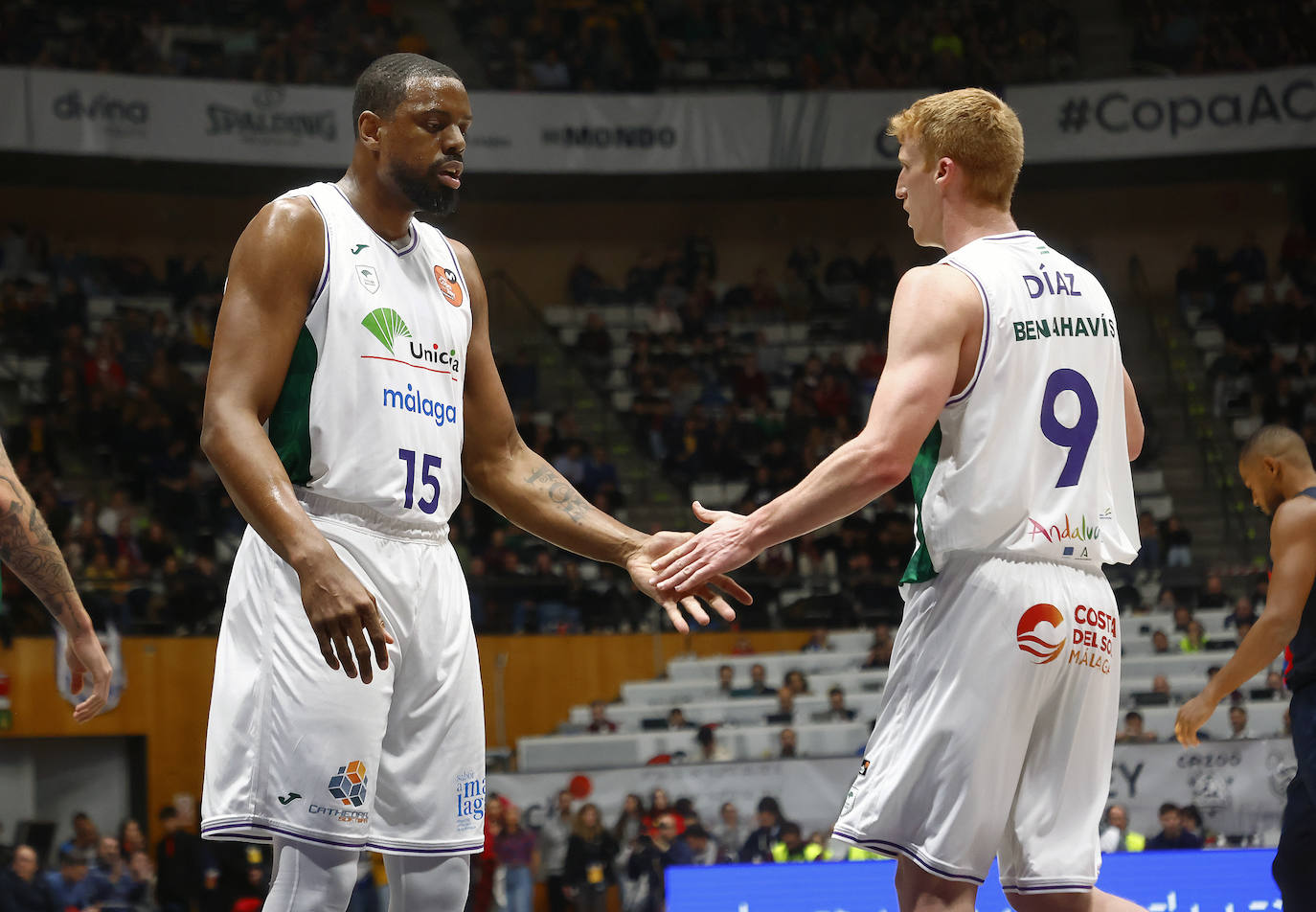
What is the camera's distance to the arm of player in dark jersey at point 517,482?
4.27 meters

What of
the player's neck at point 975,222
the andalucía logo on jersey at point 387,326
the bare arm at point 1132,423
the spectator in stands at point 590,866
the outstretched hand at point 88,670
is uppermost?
the player's neck at point 975,222

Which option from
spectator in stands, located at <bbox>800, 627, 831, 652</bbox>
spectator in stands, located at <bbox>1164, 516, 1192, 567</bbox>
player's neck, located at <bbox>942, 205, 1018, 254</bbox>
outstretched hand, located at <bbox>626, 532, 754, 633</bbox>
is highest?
spectator in stands, located at <bbox>1164, 516, 1192, 567</bbox>

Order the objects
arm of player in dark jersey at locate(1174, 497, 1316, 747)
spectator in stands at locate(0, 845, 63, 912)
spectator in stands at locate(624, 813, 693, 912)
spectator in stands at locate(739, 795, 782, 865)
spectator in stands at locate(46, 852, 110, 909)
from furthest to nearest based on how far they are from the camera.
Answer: spectator in stands at locate(739, 795, 782, 865), spectator in stands at locate(624, 813, 693, 912), spectator in stands at locate(46, 852, 110, 909), spectator in stands at locate(0, 845, 63, 912), arm of player in dark jersey at locate(1174, 497, 1316, 747)

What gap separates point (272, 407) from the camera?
12.2 ft

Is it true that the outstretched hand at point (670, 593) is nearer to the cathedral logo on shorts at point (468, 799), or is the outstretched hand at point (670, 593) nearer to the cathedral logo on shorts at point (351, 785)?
the cathedral logo on shorts at point (468, 799)

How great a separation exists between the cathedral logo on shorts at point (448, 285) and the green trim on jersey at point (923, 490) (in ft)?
→ 4.32

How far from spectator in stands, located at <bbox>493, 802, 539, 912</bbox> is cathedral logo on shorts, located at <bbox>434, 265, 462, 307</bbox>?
9.47 m

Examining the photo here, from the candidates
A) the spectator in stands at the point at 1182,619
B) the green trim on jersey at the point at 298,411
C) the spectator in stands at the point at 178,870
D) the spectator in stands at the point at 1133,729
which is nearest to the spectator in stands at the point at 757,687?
the spectator in stands at the point at 1133,729

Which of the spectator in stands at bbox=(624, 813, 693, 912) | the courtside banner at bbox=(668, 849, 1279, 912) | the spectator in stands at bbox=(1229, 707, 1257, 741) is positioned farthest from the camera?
the spectator in stands at bbox=(1229, 707, 1257, 741)

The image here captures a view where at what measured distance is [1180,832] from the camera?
12.5 m

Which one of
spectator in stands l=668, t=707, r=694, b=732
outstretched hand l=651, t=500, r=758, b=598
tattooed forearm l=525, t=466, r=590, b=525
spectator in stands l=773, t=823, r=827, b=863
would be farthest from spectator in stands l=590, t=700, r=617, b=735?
outstretched hand l=651, t=500, r=758, b=598

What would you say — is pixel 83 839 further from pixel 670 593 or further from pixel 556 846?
pixel 670 593

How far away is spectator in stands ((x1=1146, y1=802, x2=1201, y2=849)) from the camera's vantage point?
12.4m

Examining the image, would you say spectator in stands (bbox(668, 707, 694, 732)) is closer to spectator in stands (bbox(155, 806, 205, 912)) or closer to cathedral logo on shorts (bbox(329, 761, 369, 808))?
spectator in stands (bbox(155, 806, 205, 912))
